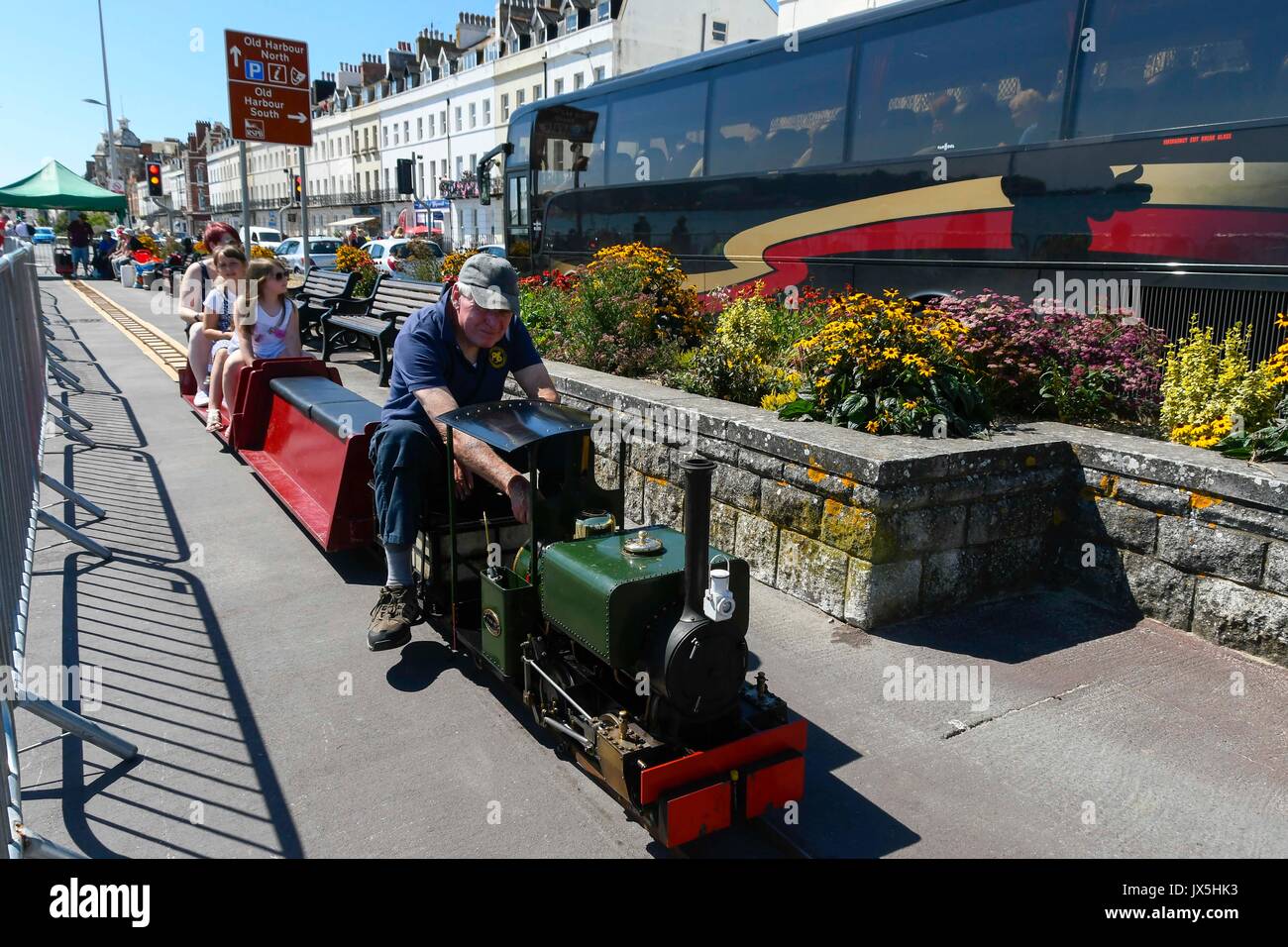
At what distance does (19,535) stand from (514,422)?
2652mm

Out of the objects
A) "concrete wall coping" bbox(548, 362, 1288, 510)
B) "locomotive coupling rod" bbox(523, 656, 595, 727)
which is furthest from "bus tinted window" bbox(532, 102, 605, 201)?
"locomotive coupling rod" bbox(523, 656, 595, 727)

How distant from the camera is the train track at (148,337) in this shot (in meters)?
12.7

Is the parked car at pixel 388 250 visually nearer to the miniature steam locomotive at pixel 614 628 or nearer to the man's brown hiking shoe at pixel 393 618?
the man's brown hiking shoe at pixel 393 618

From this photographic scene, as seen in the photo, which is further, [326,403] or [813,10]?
[813,10]

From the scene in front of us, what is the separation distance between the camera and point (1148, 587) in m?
4.41

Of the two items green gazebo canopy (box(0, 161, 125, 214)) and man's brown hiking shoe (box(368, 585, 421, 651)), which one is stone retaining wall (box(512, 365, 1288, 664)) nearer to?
man's brown hiking shoe (box(368, 585, 421, 651))

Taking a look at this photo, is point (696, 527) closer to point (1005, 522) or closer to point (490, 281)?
point (490, 281)

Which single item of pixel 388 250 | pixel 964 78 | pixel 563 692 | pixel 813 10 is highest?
pixel 813 10

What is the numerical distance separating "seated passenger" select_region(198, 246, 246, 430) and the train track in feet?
5.97

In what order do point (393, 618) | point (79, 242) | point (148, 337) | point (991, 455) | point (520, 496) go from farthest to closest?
point (79, 242), point (148, 337), point (991, 455), point (393, 618), point (520, 496)

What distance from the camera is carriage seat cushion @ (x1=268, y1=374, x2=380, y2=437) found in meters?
5.23

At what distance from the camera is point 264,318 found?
23.5ft

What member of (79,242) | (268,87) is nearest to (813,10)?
(268,87)

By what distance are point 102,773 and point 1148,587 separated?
4.65 m
